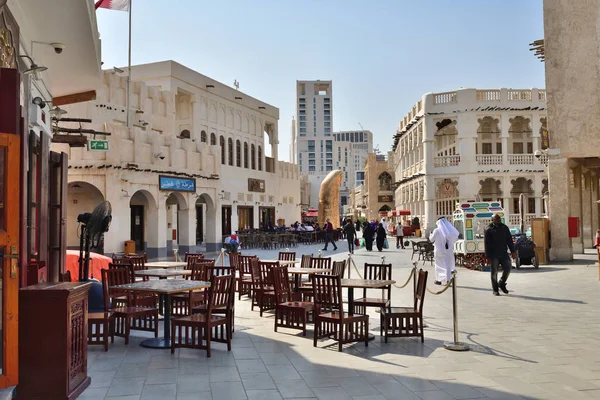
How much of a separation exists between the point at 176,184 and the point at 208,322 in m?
17.4

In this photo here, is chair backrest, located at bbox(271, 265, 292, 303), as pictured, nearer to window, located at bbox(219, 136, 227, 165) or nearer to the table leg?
the table leg

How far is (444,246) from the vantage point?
12516 millimetres

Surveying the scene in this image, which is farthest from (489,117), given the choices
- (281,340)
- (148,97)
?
(281,340)

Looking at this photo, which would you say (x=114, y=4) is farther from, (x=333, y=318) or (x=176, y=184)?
(x=333, y=318)

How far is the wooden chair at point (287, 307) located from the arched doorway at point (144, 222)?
14.6 metres

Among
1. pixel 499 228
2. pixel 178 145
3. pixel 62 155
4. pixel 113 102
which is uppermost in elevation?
pixel 113 102

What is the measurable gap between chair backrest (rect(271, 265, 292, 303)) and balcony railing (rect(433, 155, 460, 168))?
28189 millimetres

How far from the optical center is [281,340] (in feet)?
24.9

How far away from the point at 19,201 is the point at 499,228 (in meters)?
9.71

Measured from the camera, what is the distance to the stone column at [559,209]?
18.4m

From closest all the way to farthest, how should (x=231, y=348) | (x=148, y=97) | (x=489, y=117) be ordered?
(x=231, y=348) < (x=148, y=97) < (x=489, y=117)

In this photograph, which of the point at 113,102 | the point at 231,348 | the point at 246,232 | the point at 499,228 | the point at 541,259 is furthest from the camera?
the point at 246,232

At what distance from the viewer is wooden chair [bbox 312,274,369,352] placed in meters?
7.02

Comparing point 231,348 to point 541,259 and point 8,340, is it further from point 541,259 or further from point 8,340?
point 541,259
